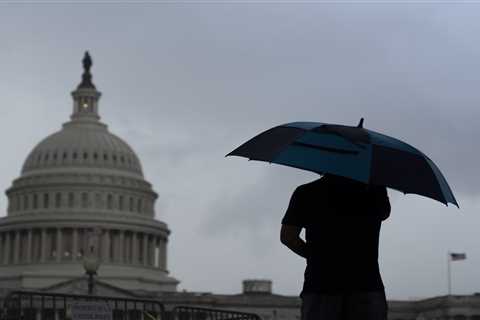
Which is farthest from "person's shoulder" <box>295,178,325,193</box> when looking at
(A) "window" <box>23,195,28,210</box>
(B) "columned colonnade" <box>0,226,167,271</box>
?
(A) "window" <box>23,195,28,210</box>

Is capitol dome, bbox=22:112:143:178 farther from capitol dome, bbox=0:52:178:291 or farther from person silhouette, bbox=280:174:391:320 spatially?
person silhouette, bbox=280:174:391:320

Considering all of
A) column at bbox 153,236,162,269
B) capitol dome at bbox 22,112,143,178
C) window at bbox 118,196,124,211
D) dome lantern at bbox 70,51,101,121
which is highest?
dome lantern at bbox 70,51,101,121

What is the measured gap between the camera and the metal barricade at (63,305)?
21484 millimetres

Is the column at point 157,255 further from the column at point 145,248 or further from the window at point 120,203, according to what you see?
the window at point 120,203

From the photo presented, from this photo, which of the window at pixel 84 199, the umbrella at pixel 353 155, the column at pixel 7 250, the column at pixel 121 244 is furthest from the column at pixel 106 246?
the umbrella at pixel 353 155

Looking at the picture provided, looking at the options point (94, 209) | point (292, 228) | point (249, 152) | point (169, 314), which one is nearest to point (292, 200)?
point (292, 228)

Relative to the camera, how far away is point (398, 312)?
153 metres

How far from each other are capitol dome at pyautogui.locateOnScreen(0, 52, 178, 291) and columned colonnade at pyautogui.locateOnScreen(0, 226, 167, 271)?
0.35ft

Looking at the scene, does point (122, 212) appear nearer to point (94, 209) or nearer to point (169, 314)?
point (94, 209)

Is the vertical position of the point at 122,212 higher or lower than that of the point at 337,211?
higher

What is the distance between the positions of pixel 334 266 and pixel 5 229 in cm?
14749

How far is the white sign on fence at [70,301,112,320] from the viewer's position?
20.8m

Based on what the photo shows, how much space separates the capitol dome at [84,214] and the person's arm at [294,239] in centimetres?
13828

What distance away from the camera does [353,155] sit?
1529 cm
